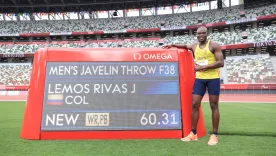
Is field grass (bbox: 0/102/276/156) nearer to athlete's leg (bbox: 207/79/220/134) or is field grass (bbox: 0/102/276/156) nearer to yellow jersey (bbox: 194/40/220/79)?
athlete's leg (bbox: 207/79/220/134)

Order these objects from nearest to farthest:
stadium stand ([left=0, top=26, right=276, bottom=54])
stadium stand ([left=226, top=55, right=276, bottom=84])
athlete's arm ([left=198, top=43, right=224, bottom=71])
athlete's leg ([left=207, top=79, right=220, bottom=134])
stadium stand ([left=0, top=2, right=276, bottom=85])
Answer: athlete's arm ([left=198, top=43, right=224, bottom=71]) → athlete's leg ([left=207, top=79, right=220, bottom=134]) → stadium stand ([left=226, top=55, right=276, bottom=84]) → stadium stand ([left=0, top=2, right=276, bottom=85]) → stadium stand ([left=0, top=26, right=276, bottom=54])

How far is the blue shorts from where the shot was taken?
14.1ft

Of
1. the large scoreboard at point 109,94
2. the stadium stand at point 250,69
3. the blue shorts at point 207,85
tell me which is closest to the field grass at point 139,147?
the large scoreboard at point 109,94

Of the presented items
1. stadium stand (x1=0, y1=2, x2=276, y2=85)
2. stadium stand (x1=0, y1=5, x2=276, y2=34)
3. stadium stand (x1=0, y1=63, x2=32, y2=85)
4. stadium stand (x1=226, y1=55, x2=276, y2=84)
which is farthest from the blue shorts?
stadium stand (x1=0, y1=5, x2=276, y2=34)

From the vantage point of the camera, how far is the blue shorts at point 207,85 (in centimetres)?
429

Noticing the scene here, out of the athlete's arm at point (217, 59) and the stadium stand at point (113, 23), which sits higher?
the stadium stand at point (113, 23)

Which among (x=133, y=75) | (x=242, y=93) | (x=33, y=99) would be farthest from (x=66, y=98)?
(x=242, y=93)

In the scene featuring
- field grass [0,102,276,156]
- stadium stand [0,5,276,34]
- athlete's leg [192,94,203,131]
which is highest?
stadium stand [0,5,276,34]

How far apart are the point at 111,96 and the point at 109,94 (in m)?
0.05

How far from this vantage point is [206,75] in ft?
14.3

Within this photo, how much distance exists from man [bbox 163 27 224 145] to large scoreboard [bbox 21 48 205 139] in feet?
0.73

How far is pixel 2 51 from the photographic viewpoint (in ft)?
147

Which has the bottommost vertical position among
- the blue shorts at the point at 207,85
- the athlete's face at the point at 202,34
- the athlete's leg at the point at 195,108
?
the athlete's leg at the point at 195,108

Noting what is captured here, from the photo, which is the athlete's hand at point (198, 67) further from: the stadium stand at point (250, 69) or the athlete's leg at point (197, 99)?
the stadium stand at point (250, 69)
